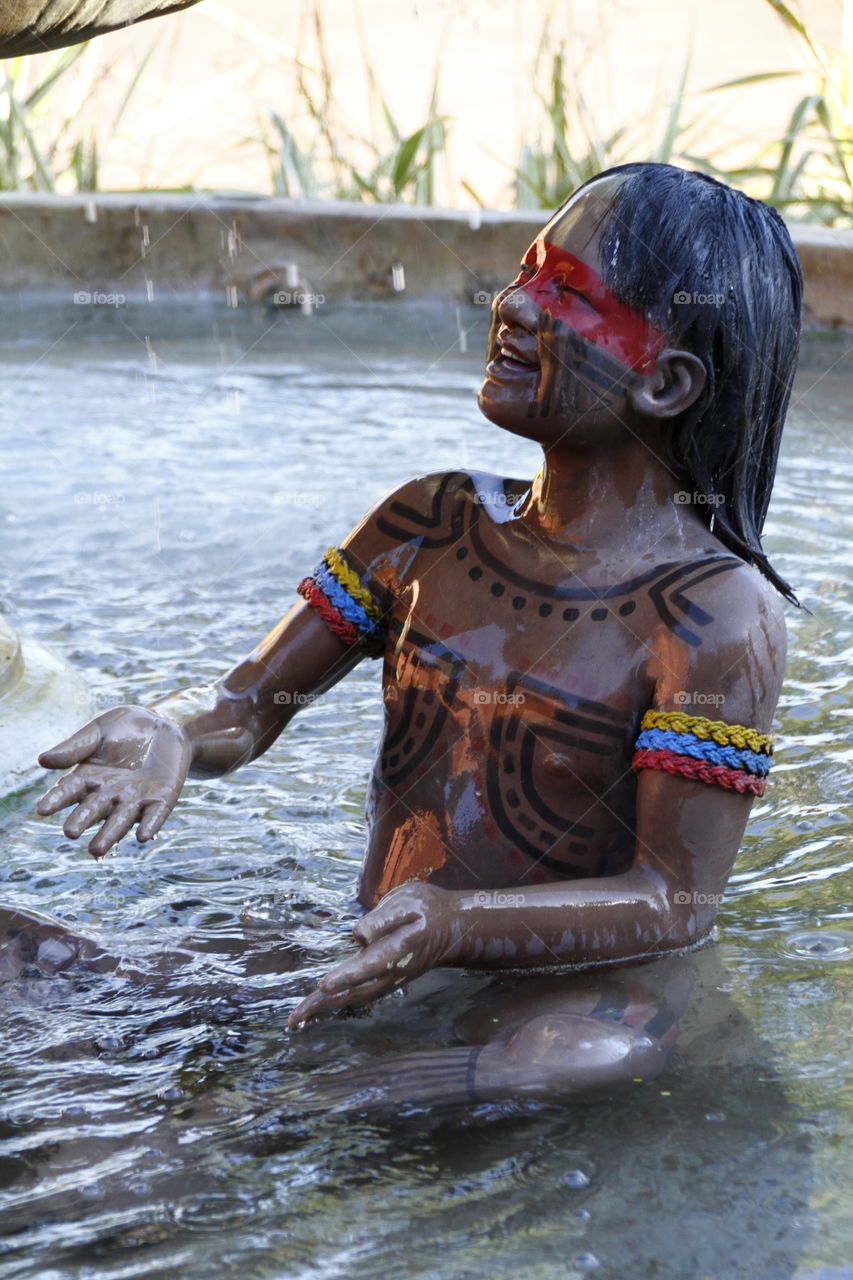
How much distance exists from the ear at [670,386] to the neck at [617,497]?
0.08m

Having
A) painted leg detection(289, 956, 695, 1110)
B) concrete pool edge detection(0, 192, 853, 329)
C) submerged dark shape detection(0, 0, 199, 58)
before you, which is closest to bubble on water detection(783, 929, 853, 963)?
painted leg detection(289, 956, 695, 1110)

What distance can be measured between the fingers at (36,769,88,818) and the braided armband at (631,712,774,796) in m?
0.78

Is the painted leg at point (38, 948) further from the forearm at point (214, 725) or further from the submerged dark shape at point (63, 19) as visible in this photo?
the submerged dark shape at point (63, 19)

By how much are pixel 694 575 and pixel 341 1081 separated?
0.88 meters

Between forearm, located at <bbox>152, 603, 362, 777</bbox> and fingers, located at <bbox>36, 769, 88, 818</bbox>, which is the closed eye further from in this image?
fingers, located at <bbox>36, 769, 88, 818</bbox>

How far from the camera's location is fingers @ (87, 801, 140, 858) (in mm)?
2291

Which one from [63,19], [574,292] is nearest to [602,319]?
[574,292]

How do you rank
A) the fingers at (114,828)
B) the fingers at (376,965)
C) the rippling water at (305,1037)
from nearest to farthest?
the rippling water at (305,1037) < the fingers at (376,965) < the fingers at (114,828)

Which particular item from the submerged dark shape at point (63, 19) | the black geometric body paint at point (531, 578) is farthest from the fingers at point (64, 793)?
the submerged dark shape at point (63, 19)

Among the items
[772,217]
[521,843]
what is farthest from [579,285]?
[521,843]

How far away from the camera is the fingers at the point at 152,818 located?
235 centimetres

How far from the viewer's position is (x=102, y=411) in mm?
6621

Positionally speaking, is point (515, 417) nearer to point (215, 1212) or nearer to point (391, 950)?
point (391, 950)

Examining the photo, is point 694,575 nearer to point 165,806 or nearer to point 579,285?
point 579,285
